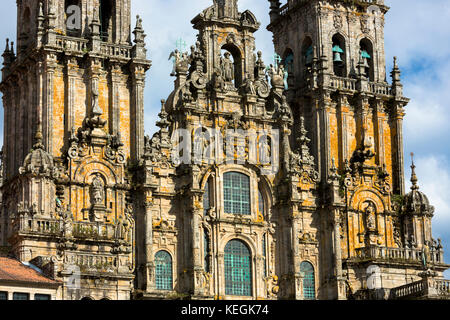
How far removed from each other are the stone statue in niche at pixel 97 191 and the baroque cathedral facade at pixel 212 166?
0.12 meters

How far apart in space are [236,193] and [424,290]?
12.0m

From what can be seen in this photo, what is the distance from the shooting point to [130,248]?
219 ft

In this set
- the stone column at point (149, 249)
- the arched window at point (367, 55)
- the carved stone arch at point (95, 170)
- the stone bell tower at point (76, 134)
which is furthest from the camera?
the arched window at point (367, 55)

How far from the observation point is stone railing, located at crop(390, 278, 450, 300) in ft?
229

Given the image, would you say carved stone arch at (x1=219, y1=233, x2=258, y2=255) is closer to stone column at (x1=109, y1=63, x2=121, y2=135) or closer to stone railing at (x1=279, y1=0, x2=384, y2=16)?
stone column at (x1=109, y1=63, x2=121, y2=135)

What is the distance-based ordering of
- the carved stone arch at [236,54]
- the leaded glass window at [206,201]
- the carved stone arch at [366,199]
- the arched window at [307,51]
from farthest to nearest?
1. the arched window at [307,51]
2. the carved stone arch at [366,199]
3. the carved stone arch at [236,54]
4. the leaded glass window at [206,201]

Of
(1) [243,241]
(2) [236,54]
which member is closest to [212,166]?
(1) [243,241]

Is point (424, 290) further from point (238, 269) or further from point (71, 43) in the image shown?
point (71, 43)

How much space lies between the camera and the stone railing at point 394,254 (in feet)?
241

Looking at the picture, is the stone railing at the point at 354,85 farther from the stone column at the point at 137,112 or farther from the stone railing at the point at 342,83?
the stone column at the point at 137,112

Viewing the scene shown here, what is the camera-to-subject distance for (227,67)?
73.6 m

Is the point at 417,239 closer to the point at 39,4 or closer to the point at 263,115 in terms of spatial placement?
the point at 263,115

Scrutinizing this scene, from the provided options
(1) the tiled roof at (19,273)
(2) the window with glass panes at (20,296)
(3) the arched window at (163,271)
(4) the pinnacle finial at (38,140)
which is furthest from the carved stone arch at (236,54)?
(2) the window with glass panes at (20,296)

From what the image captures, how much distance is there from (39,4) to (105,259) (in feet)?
53.9
